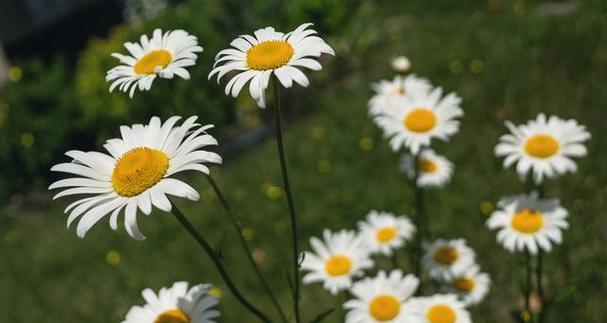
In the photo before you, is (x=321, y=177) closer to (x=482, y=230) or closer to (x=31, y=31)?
(x=482, y=230)

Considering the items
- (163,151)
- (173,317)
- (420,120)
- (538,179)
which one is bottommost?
(173,317)

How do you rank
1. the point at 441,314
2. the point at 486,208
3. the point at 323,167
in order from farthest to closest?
the point at 323,167, the point at 486,208, the point at 441,314

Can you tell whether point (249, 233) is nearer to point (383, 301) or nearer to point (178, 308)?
point (383, 301)

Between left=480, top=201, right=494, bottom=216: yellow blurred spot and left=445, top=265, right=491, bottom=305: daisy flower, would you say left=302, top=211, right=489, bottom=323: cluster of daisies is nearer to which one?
left=445, top=265, right=491, bottom=305: daisy flower

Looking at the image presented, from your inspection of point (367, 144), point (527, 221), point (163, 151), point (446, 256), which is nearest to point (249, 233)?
point (367, 144)

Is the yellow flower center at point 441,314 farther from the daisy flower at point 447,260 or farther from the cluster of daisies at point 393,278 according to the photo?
the daisy flower at point 447,260

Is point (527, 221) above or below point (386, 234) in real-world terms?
below

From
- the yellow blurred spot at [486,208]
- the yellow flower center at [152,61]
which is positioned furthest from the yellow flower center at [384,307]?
the yellow blurred spot at [486,208]
